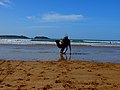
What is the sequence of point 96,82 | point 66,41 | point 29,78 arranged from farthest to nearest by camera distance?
1. point 66,41
2. point 29,78
3. point 96,82

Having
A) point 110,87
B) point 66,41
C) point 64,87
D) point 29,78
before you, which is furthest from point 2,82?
point 66,41

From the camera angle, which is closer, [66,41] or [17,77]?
[17,77]

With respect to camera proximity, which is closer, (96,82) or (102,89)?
(102,89)

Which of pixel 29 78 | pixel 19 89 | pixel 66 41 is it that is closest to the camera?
pixel 19 89

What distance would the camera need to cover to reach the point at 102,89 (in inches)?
325

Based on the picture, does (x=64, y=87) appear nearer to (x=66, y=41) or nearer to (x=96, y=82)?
(x=96, y=82)

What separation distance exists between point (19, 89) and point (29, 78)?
2002 mm

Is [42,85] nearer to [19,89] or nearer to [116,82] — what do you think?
[19,89]

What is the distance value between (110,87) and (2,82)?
3.26 meters

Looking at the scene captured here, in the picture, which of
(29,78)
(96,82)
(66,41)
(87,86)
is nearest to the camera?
(87,86)

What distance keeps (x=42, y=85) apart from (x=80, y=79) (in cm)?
186

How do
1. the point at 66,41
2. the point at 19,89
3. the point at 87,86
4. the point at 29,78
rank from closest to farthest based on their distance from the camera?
the point at 19,89, the point at 87,86, the point at 29,78, the point at 66,41

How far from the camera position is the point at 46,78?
10.1m

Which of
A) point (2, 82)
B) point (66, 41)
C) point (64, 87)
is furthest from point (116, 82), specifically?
point (66, 41)
